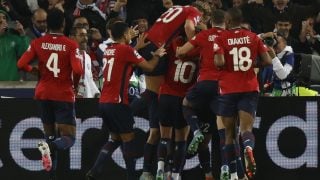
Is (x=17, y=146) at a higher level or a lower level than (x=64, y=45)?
lower

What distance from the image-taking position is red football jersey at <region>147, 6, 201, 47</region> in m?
15.2

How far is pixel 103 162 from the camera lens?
49.3ft

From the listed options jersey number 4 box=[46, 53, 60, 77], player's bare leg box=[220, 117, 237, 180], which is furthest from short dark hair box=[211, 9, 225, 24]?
jersey number 4 box=[46, 53, 60, 77]

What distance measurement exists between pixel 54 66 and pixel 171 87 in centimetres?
169

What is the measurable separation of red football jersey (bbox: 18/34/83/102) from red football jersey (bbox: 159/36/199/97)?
1304 mm

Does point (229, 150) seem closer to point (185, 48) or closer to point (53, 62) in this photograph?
point (185, 48)

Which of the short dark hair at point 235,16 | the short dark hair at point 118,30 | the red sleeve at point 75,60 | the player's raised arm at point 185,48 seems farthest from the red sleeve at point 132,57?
the short dark hair at point 235,16

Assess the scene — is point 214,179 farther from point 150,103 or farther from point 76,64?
point 76,64

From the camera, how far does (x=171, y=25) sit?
50.2 ft

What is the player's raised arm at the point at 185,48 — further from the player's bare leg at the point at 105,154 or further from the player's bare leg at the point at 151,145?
the player's bare leg at the point at 105,154

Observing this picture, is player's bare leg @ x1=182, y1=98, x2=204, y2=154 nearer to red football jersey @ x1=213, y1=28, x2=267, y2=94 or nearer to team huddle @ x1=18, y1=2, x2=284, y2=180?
team huddle @ x1=18, y1=2, x2=284, y2=180

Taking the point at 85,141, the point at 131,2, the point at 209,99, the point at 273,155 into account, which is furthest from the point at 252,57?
the point at 131,2

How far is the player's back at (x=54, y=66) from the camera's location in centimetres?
1501

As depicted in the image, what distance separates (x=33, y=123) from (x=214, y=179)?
2.83 metres
